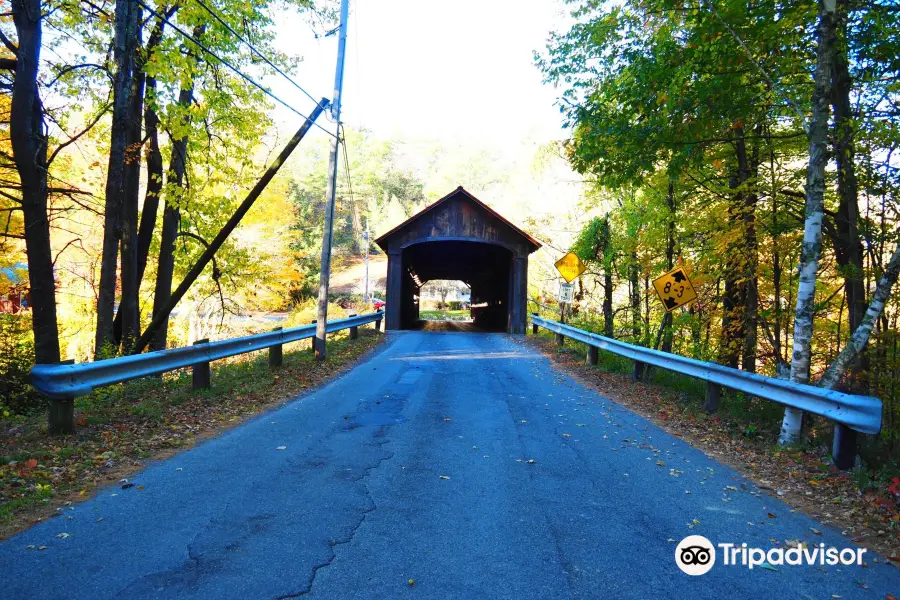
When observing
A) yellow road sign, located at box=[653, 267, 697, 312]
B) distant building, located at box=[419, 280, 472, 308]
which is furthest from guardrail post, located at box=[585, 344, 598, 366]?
distant building, located at box=[419, 280, 472, 308]

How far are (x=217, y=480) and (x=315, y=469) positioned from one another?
80cm

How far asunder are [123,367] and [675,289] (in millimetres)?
8289

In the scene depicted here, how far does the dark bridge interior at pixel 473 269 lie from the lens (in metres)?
25.2

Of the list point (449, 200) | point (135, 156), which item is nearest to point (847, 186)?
point (135, 156)

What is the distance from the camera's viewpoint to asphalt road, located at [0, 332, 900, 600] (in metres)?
2.93

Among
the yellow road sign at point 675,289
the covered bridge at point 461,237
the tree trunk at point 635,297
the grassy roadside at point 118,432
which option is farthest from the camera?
the covered bridge at point 461,237

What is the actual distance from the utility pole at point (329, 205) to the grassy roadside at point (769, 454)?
5976 millimetres

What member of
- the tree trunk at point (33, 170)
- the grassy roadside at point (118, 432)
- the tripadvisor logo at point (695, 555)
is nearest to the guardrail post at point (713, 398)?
the tripadvisor logo at point (695, 555)

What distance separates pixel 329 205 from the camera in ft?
41.7

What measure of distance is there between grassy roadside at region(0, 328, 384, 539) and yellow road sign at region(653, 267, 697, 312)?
6.31 metres

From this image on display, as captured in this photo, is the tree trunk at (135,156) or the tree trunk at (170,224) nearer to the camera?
the tree trunk at (135,156)

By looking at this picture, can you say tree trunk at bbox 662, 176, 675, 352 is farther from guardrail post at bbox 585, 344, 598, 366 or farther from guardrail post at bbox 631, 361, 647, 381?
guardrail post at bbox 631, 361, 647, 381

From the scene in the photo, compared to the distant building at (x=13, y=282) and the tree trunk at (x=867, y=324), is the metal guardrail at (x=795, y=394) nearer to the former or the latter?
the tree trunk at (x=867, y=324)

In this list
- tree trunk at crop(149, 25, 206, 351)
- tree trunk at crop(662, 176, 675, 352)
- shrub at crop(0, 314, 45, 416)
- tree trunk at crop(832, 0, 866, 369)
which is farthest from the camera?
tree trunk at crop(149, 25, 206, 351)
